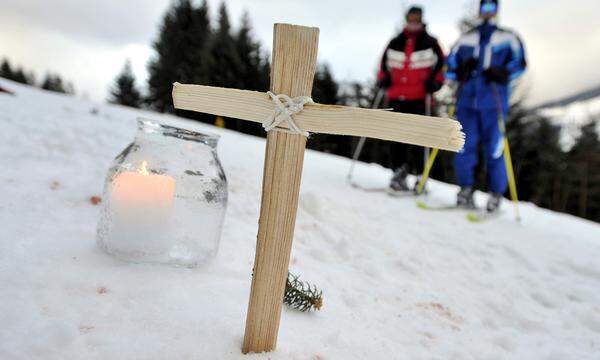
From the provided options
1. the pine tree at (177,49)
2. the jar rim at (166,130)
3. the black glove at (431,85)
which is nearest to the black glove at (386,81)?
the black glove at (431,85)

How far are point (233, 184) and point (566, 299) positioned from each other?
2.70 meters

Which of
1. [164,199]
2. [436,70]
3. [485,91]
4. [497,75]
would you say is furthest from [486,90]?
[164,199]

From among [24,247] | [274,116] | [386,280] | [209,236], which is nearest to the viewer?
[274,116]

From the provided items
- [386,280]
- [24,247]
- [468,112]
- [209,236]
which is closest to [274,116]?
[209,236]

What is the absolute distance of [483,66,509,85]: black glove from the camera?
4184mm

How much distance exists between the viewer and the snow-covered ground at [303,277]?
1284mm

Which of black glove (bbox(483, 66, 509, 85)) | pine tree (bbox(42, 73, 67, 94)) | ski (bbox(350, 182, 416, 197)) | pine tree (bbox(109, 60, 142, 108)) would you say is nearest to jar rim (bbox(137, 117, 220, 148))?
ski (bbox(350, 182, 416, 197))

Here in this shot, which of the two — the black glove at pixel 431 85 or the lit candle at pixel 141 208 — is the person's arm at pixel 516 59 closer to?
the black glove at pixel 431 85

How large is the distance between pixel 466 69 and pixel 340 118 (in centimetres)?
416

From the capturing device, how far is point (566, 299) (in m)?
2.46

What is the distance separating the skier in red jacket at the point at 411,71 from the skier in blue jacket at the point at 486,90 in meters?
0.31

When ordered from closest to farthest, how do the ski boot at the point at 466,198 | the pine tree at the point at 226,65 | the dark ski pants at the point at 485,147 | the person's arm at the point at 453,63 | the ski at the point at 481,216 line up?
the ski at the point at 481,216 → the dark ski pants at the point at 485,147 → the ski boot at the point at 466,198 → the person's arm at the point at 453,63 → the pine tree at the point at 226,65

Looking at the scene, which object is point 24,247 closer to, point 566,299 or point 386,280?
point 386,280

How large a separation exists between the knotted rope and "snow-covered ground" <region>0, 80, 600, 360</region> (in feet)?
2.62
